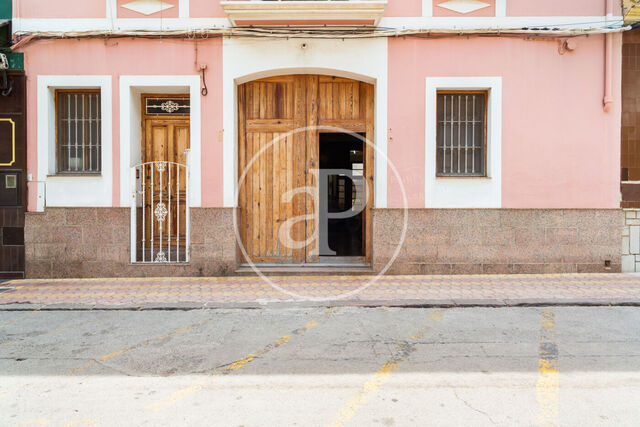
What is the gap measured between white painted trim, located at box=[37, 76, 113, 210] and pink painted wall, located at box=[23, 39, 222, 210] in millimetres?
92

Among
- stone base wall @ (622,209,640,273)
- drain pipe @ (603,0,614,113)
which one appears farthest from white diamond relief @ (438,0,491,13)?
stone base wall @ (622,209,640,273)

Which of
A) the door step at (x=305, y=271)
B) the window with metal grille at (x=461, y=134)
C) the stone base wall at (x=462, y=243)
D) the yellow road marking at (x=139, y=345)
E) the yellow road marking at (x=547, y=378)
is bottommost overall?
the yellow road marking at (x=139, y=345)

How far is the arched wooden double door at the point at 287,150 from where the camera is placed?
908 centimetres

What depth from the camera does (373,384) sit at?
392 centimetres

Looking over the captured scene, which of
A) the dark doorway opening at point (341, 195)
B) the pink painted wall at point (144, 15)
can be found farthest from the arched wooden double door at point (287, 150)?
the pink painted wall at point (144, 15)

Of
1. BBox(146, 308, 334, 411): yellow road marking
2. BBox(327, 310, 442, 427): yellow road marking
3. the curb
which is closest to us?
BBox(327, 310, 442, 427): yellow road marking

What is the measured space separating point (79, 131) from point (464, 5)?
7798 millimetres

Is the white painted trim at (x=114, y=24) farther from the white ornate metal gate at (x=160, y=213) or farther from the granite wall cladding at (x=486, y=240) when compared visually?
the granite wall cladding at (x=486, y=240)

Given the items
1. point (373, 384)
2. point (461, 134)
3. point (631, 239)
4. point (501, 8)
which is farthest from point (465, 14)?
point (373, 384)

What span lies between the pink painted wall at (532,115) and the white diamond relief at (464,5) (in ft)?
1.96

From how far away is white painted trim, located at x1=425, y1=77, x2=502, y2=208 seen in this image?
866 centimetres

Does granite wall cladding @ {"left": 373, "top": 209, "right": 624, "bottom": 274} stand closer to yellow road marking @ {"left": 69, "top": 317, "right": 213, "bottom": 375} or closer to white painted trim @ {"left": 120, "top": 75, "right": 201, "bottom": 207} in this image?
white painted trim @ {"left": 120, "top": 75, "right": 201, "bottom": 207}

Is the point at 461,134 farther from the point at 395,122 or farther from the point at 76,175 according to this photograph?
the point at 76,175

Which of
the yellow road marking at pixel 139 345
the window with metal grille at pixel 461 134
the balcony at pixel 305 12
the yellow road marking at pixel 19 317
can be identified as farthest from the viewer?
the window with metal grille at pixel 461 134
